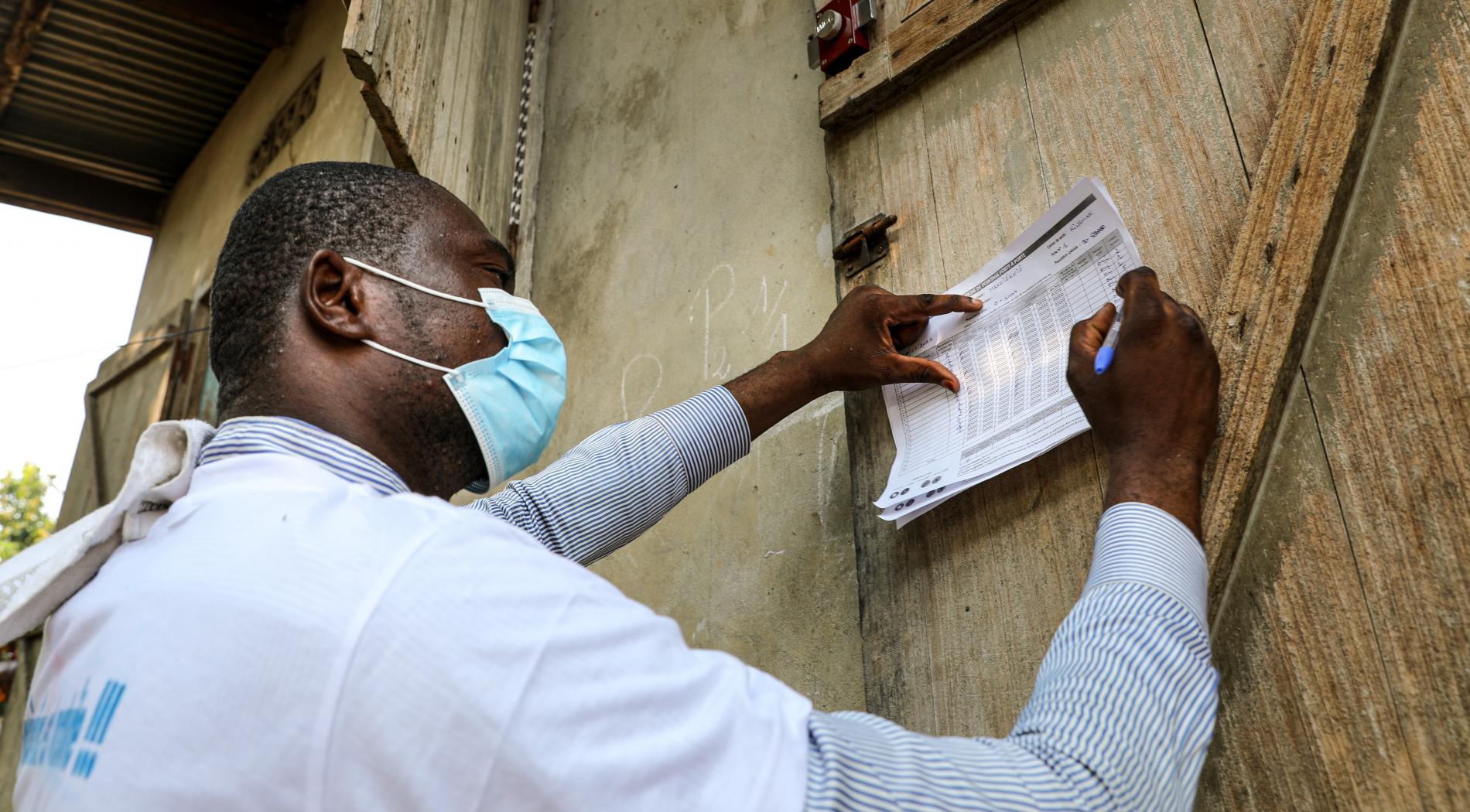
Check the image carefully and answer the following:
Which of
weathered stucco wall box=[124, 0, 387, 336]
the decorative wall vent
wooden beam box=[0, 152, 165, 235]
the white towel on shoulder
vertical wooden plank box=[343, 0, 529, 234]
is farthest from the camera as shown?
wooden beam box=[0, 152, 165, 235]

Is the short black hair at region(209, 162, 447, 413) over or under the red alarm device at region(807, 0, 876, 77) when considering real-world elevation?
over

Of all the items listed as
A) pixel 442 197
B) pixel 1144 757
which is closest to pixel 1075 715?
pixel 1144 757

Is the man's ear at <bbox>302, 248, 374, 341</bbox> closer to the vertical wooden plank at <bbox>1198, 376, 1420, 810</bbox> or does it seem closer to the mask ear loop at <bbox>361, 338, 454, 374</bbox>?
the mask ear loop at <bbox>361, 338, 454, 374</bbox>

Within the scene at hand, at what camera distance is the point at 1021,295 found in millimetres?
1423

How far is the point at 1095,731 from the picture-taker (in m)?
0.86

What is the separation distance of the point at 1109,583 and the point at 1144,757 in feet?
0.59

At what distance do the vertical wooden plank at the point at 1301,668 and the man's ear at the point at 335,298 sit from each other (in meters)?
1.12

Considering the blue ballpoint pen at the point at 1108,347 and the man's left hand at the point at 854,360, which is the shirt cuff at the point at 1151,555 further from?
the man's left hand at the point at 854,360

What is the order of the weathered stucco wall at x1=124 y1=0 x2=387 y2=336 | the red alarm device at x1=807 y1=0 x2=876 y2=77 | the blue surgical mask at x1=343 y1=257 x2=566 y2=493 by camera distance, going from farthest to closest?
the weathered stucco wall at x1=124 y1=0 x2=387 y2=336, the red alarm device at x1=807 y1=0 x2=876 y2=77, the blue surgical mask at x1=343 y1=257 x2=566 y2=493

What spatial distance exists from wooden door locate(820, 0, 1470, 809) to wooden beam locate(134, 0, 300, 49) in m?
5.54

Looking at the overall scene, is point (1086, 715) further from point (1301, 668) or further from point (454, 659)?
point (454, 659)

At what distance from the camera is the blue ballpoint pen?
1166mm

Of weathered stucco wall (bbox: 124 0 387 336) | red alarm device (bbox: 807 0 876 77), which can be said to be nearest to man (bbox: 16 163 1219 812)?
red alarm device (bbox: 807 0 876 77)

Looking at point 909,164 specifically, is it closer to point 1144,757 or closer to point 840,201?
point 840,201
